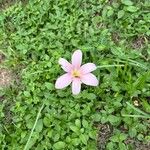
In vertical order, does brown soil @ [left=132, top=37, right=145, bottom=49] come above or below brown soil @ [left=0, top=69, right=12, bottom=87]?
above

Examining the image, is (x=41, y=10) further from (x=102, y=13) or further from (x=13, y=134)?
(x=13, y=134)

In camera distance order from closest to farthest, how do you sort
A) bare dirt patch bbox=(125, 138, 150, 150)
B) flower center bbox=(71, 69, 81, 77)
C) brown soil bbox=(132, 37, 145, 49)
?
bare dirt patch bbox=(125, 138, 150, 150) → flower center bbox=(71, 69, 81, 77) → brown soil bbox=(132, 37, 145, 49)

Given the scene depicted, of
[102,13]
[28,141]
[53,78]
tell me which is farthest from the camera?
[102,13]

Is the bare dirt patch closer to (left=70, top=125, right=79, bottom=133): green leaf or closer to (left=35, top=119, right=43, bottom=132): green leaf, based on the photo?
(left=70, top=125, right=79, bottom=133): green leaf

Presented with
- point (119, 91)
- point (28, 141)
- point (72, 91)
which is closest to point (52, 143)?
point (28, 141)

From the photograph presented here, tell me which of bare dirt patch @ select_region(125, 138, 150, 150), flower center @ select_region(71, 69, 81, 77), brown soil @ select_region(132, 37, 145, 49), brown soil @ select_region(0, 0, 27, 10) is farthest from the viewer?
brown soil @ select_region(0, 0, 27, 10)

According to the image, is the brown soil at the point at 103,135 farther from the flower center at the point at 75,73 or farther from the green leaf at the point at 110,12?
the green leaf at the point at 110,12

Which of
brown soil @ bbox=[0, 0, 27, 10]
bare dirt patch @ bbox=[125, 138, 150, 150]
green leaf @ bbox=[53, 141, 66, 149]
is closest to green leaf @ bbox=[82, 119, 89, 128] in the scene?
green leaf @ bbox=[53, 141, 66, 149]

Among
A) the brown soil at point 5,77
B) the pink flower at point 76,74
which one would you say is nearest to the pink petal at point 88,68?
the pink flower at point 76,74
